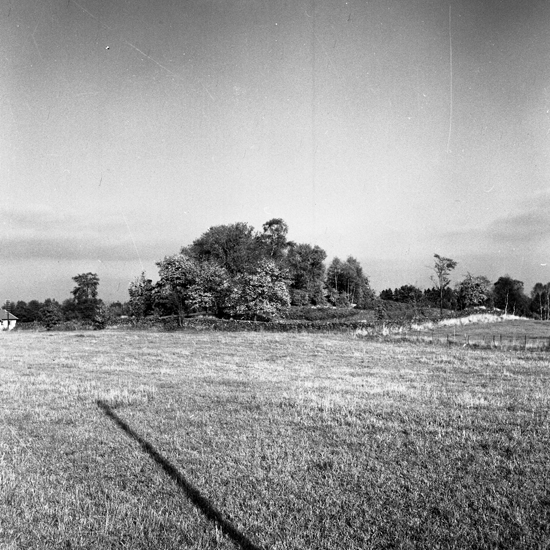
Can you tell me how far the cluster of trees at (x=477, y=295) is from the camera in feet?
312

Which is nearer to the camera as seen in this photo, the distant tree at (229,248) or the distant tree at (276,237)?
the distant tree at (229,248)

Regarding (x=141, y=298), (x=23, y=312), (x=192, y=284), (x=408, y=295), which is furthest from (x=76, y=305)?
(x=408, y=295)

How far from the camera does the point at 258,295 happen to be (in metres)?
57.0

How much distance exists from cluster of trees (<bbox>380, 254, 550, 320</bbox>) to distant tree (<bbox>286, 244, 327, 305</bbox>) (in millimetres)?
23704

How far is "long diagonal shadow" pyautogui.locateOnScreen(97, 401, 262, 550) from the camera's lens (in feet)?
15.7

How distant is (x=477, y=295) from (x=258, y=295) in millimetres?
63711

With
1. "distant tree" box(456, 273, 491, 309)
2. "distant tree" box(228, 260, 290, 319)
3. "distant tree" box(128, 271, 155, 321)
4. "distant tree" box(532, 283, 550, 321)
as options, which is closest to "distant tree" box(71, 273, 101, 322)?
"distant tree" box(128, 271, 155, 321)

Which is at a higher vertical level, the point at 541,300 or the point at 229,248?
the point at 229,248

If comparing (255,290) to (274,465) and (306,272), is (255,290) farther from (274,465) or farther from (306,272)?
(274,465)

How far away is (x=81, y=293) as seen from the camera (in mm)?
123000

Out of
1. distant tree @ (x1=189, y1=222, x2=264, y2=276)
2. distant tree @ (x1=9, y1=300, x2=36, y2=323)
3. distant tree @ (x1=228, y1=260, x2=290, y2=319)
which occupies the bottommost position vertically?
distant tree @ (x1=9, y1=300, x2=36, y2=323)

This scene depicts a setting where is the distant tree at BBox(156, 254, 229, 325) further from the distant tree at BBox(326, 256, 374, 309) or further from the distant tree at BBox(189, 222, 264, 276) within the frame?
the distant tree at BBox(326, 256, 374, 309)

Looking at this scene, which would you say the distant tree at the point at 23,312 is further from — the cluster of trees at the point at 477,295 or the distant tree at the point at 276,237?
the cluster of trees at the point at 477,295

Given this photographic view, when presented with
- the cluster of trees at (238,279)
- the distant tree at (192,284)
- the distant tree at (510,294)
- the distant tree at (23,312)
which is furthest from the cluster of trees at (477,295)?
the distant tree at (23,312)
